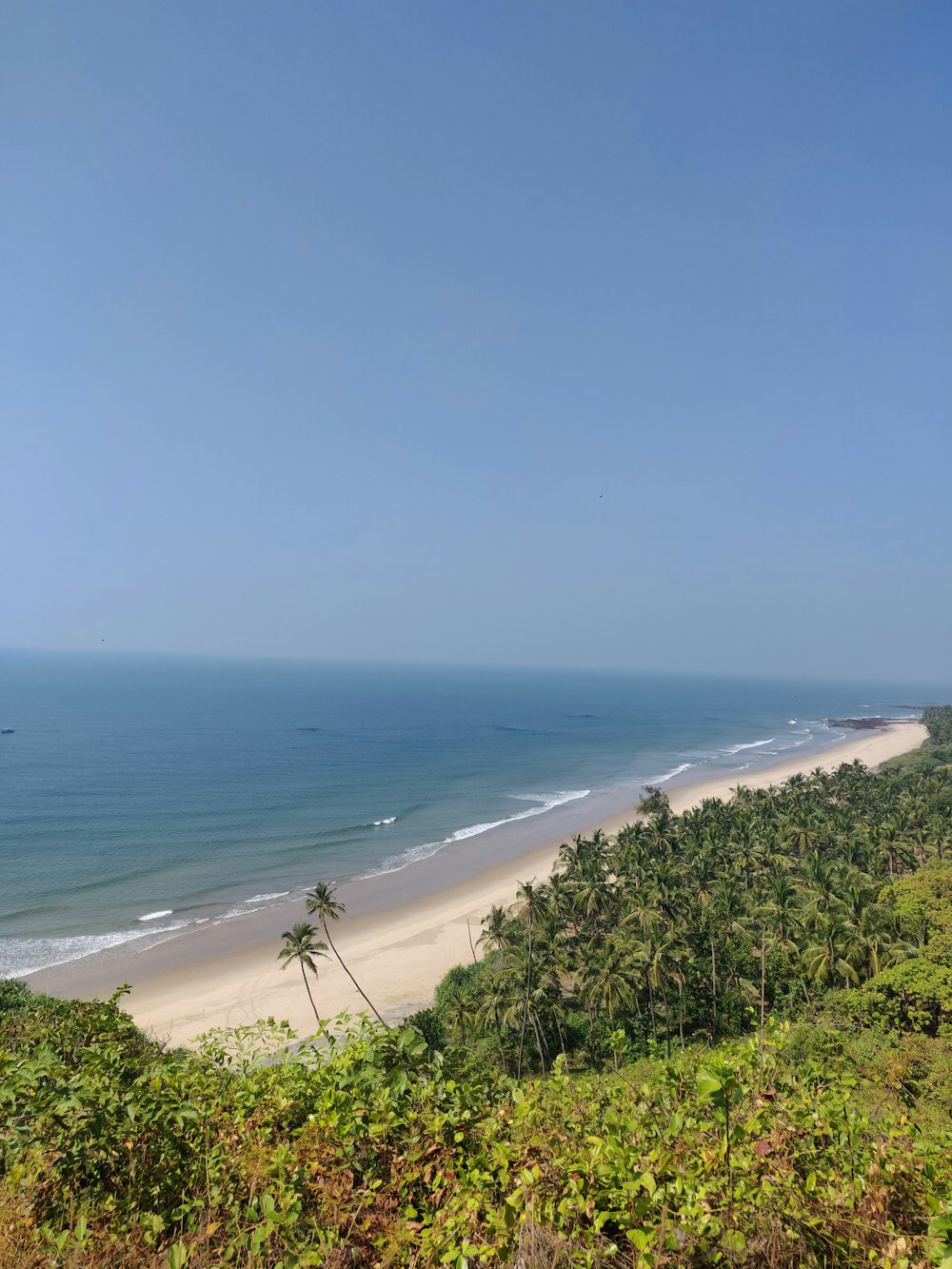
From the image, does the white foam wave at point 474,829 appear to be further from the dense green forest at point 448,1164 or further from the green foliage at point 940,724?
the green foliage at point 940,724

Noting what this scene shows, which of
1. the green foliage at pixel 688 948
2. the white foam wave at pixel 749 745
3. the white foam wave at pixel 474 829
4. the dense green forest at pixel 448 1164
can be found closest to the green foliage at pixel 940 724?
the white foam wave at pixel 749 745

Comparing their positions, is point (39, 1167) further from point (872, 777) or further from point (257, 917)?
point (872, 777)

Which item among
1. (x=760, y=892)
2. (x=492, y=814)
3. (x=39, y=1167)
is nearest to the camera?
(x=39, y=1167)

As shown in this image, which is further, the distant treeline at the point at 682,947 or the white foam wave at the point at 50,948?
the white foam wave at the point at 50,948

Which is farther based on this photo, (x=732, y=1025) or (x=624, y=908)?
(x=624, y=908)

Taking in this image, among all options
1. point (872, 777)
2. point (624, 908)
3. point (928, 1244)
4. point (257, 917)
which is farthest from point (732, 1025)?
point (872, 777)

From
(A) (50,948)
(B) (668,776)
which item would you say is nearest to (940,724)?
(B) (668,776)
